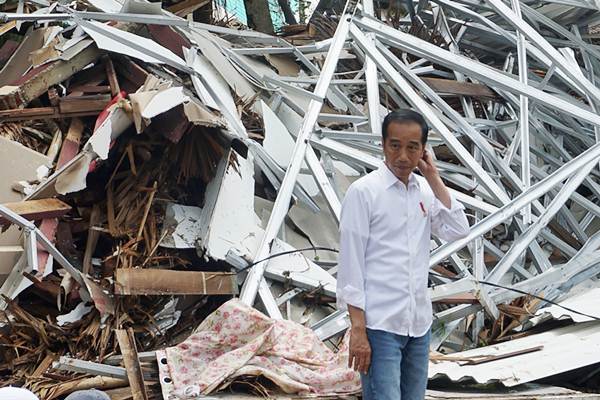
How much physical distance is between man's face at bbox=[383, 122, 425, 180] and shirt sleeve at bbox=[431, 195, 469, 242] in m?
0.20

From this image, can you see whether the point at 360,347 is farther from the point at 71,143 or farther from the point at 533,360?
the point at 71,143

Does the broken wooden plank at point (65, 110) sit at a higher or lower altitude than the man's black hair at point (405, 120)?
lower

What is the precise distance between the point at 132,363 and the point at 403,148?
5.78ft

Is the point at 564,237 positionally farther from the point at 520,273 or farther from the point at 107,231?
the point at 107,231

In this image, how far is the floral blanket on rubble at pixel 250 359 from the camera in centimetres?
346

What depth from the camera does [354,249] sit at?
269 cm

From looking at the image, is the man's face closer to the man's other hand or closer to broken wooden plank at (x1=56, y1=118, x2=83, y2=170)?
the man's other hand

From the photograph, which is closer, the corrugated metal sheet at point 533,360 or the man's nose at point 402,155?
the man's nose at point 402,155

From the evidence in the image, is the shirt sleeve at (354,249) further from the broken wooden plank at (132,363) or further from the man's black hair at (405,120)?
the broken wooden plank at (132,363)

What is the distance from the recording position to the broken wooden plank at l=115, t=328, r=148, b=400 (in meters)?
3.55

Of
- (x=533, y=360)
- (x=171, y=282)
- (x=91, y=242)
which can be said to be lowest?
(x=533, y=360)

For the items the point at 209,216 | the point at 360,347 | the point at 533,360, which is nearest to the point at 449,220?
the point at 360,347

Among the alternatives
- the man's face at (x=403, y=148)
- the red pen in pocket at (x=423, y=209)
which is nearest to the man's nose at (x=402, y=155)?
the man's face at (x=403, y=148)

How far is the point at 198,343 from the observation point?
148 inches
